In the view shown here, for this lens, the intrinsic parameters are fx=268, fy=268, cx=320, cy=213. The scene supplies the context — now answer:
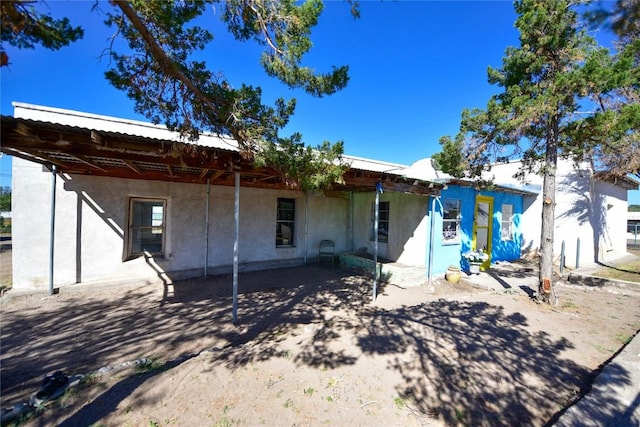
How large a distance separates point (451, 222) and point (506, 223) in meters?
3.38

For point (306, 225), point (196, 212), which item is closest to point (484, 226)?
point (306, 225)

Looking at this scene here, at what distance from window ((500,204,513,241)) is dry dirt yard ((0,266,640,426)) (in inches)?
143

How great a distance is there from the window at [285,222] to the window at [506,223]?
7.34 metres

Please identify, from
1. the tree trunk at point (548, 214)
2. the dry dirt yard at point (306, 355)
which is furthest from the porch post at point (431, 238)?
the tree trunk at point (548, 214)

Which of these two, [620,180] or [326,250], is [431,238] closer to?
[326,250]

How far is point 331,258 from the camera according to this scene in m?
9.38

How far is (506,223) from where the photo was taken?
380 inches

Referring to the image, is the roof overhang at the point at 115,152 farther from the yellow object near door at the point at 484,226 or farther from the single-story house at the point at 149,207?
the yellow object near door at the point at 484,226

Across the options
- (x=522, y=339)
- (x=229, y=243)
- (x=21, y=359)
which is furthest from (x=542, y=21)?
(x=21, y=359)

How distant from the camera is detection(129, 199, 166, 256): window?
6.75 m

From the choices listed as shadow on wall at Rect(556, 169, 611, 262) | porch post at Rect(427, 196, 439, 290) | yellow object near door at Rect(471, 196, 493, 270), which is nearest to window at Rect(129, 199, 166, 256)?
porch post at Rect(427, 196, 439, 290)

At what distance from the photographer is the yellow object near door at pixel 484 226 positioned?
8.70 m

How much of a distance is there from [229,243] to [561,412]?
285 inches

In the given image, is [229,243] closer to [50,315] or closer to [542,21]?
[50,315]
